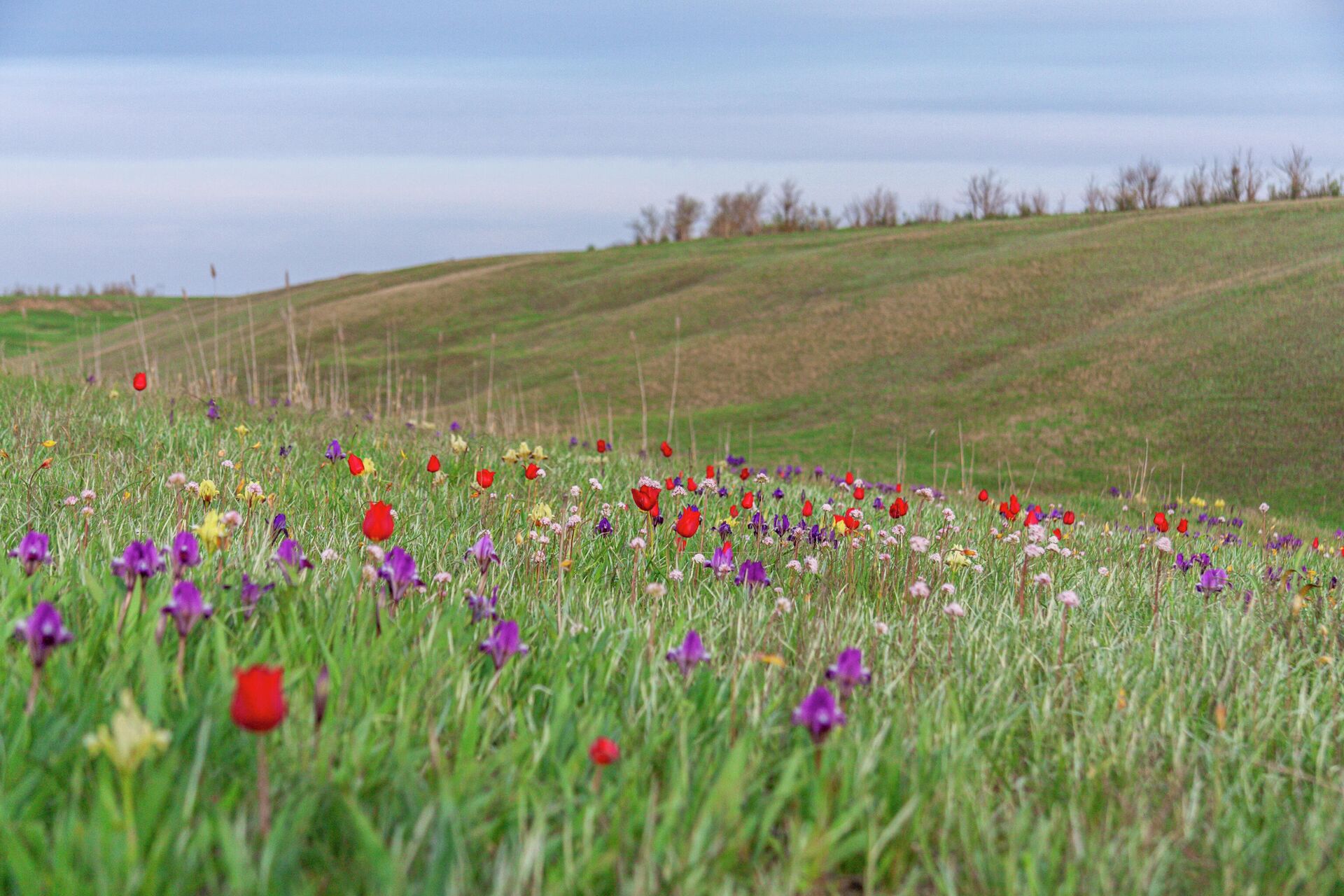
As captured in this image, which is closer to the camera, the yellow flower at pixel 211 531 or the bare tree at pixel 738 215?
the yellow flower at pixel 211 531

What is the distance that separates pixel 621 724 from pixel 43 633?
1045 millimetres

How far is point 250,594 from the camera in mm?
2131

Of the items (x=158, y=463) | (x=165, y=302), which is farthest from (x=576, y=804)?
(x=165, y=302)

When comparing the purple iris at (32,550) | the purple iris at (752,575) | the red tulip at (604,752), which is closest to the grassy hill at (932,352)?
the purple iris at (752,575)

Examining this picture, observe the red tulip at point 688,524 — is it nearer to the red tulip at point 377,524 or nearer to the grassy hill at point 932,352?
the red tulip at point 377,524

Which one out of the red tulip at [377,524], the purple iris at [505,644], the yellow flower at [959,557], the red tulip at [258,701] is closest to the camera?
the red tulip at [258,701]

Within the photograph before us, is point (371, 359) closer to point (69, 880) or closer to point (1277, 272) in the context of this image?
point (1277, 272)

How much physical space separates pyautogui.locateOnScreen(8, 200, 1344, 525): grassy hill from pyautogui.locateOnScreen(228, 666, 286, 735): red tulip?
6.31 m

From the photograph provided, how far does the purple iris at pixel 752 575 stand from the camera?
294 cm

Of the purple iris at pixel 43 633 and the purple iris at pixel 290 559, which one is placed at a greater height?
the purple iris at pixel 43 633

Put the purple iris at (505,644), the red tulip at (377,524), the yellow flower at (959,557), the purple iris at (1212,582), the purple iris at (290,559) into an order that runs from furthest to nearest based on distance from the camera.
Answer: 1. the yellow flower at (959,557)
2. the purple iris at (1212,582)
3. the purple iris at (290,559)
4. the red tulip at (377,524)
5. the purple iris at (505,644)

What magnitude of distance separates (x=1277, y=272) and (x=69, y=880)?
24964 mm

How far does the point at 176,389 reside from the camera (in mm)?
8445

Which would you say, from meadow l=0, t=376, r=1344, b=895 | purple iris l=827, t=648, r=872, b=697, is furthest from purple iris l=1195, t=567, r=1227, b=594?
purple iris l=827, t=648, r=872, b=697
